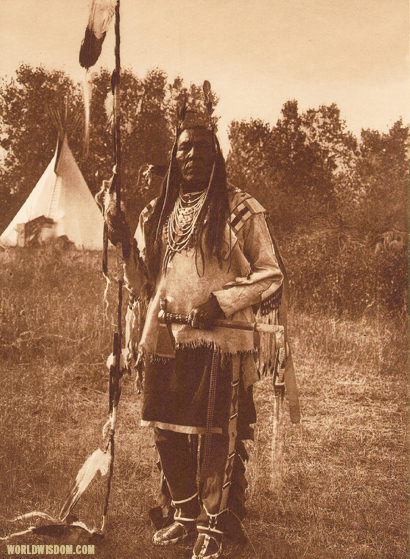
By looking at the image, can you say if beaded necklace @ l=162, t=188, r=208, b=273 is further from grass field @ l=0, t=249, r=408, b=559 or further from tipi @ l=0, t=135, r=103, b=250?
tipi @ l=0, t=135, r=103, b=250

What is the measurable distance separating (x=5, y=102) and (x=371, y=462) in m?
3.49

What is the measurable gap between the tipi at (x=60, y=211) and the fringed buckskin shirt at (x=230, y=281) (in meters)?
2.54

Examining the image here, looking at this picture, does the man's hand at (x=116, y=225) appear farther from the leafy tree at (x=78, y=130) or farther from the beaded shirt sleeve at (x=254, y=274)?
the leafy tree at (x=78, y=130)

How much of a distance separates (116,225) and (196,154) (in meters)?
0.45

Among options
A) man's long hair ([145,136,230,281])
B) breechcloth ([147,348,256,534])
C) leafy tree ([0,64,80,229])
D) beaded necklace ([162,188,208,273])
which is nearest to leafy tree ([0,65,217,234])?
leafy tree ([0,64,80,229])

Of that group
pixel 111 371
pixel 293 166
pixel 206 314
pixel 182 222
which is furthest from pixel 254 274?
pixel 293 166

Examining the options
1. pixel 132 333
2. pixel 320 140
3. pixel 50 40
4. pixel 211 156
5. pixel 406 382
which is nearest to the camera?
pixel 211 156

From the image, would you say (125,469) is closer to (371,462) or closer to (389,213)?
(371,462)

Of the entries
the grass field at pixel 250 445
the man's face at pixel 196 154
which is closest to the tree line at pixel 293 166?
the grass field at pixel 250 445

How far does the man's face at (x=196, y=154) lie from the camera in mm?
2287

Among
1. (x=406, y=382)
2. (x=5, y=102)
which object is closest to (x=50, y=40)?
(x=5, y=102)

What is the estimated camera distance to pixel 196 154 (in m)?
2.29

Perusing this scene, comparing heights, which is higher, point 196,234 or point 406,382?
point 196,234

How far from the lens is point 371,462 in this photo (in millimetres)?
3227
